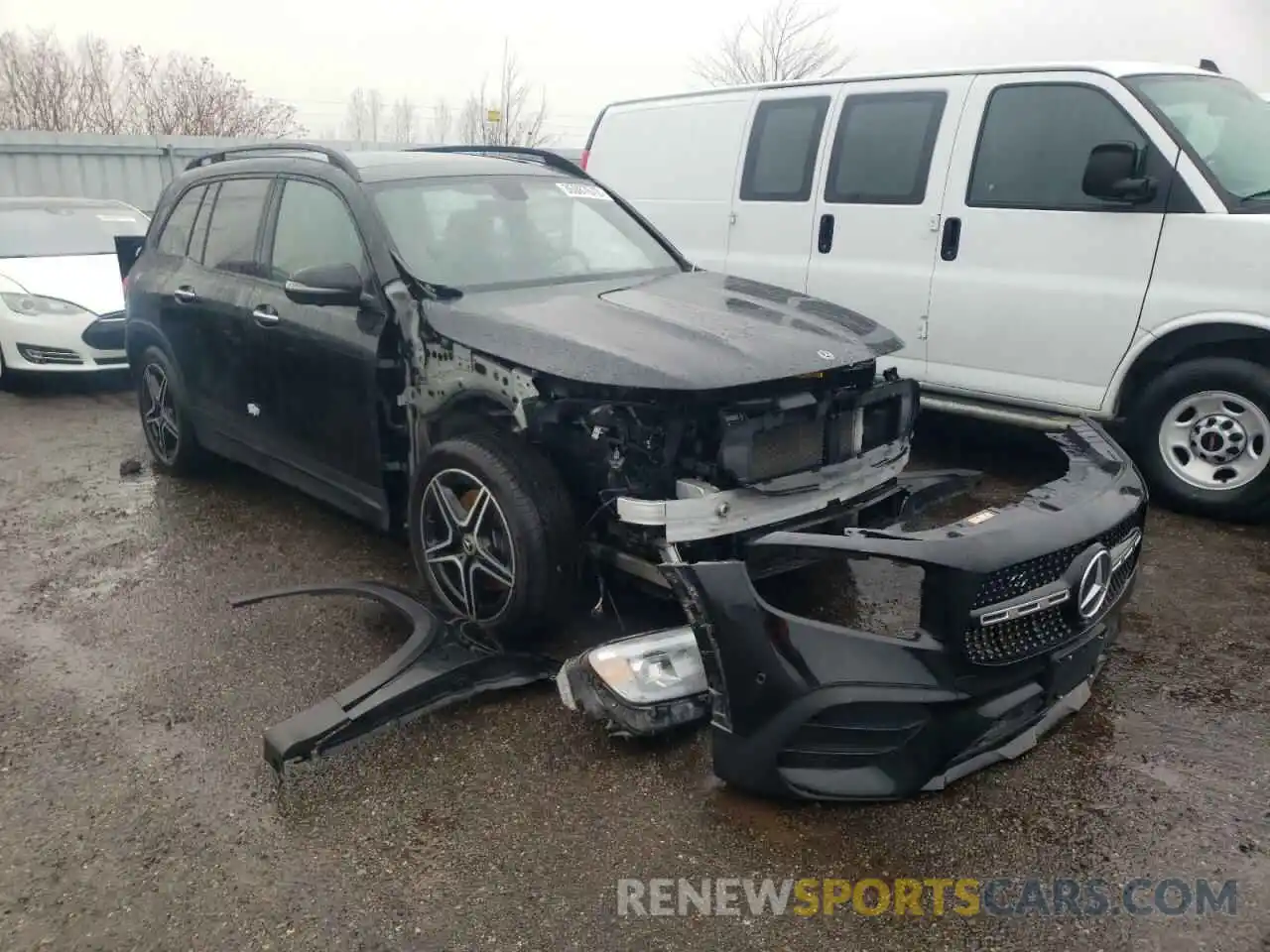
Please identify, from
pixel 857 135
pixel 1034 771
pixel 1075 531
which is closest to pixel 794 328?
pixel 1075 531

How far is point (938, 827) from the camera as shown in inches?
101

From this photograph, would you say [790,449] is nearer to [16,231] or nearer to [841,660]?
[841,660]

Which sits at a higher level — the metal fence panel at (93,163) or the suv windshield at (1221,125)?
the suv windshield at (1221,125)

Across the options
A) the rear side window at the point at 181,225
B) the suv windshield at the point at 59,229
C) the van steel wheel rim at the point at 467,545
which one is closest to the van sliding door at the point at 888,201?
the van steel wheel rim at the point at 467,545

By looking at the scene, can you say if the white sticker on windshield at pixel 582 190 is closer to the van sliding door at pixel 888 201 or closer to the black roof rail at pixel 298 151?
the black roof rail at pixel 298 151

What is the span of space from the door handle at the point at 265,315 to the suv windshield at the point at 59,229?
507cm

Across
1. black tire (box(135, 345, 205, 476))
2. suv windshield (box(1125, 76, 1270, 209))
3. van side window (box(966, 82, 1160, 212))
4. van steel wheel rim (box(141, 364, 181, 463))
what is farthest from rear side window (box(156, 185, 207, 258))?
suv windshield (box(1125, 76, 1270, 209))

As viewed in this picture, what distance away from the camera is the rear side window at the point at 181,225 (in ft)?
16.8

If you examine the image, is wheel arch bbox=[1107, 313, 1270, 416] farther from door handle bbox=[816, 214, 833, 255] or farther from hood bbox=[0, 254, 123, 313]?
hood bbox=[0, 254, 123, 313]

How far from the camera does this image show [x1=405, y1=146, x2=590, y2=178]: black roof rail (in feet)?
16.2

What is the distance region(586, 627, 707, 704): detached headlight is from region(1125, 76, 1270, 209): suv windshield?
11.4 feet

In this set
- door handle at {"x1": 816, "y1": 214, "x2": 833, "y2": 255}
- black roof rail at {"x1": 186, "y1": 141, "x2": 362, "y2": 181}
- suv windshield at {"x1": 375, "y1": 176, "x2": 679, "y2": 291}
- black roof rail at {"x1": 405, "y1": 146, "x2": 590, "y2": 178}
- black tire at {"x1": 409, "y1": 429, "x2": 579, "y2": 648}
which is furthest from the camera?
door handle at {"x1": 816, "y1": 214, "x2": 833, "y2": 255}

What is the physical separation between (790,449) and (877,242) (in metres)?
2.80

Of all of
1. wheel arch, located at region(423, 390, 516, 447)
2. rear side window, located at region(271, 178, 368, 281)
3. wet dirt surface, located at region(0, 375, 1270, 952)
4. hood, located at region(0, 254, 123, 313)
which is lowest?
wet dirt surface, located at region(0, 375, 1270, 952)
